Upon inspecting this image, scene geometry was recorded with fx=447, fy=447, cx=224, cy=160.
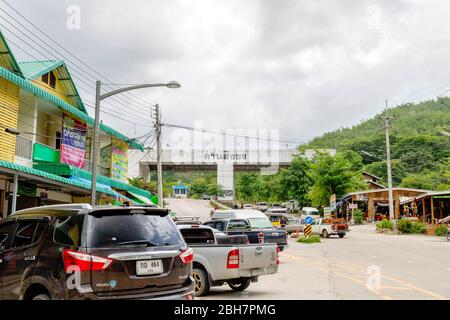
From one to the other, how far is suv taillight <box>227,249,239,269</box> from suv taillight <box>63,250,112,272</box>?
4.56 meters

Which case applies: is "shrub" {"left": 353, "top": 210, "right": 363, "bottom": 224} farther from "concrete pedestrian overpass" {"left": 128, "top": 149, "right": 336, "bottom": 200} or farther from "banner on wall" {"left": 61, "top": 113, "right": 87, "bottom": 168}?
"banner on wall" {"left": 61, "top": 113, "right": 87, "bottom": 168}

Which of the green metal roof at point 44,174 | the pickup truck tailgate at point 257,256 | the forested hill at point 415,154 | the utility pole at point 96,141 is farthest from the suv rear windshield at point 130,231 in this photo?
the forested hill at point 415,154

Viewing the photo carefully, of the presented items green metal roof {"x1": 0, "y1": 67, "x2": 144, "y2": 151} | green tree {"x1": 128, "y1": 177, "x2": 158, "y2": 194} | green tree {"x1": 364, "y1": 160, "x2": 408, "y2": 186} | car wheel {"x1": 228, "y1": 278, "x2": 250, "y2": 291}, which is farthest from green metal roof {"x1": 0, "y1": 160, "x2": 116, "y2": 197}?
green tree {"x1": 364, "y1": 160, "x2": 408, "y2": 186}

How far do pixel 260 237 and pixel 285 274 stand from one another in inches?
125

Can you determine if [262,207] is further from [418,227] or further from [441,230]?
[441,230]

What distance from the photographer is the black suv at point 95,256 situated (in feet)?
17.6

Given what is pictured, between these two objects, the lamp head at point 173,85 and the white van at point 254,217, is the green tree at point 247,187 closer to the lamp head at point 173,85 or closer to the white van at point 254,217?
the white van at point 254,217

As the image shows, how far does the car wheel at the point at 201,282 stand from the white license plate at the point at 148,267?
386 cm

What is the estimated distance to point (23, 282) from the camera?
19.3 ft

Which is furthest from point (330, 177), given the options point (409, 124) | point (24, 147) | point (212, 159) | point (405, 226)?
point (409, 124)

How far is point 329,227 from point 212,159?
3442cm

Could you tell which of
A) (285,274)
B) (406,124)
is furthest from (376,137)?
(285,274)

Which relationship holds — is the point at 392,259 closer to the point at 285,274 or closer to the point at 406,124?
the point at 285,274

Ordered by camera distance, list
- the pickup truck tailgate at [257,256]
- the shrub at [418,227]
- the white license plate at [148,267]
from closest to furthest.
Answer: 1. the white license plate at [148,267]
2. the pickup truck tailgate at [257,256]
3. the shrub at [418,227]
